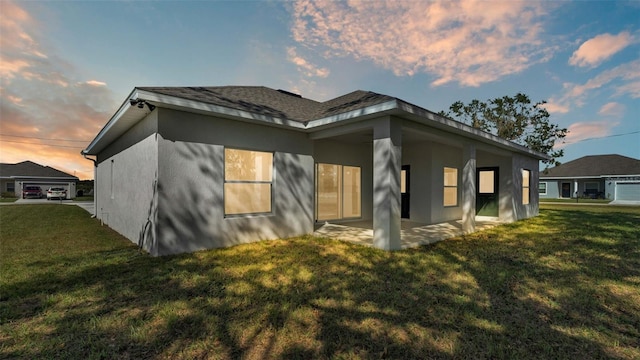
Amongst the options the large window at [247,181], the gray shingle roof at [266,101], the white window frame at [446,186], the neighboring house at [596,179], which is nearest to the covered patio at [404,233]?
the white window frame at [446,186]

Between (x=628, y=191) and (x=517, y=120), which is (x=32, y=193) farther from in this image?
(x=628, y=191)

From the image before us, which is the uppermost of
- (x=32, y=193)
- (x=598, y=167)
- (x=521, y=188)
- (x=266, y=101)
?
(x=266, y=101)

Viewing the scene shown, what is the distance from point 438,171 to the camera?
31.9ft

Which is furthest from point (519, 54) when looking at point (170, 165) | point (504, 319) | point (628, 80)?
point (170, 165)

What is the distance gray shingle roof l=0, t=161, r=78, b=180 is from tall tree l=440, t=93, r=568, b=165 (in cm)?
4749

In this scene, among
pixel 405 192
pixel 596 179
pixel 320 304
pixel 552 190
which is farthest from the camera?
pixel 552 190

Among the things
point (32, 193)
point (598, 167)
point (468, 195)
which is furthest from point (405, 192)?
point (32, 193)

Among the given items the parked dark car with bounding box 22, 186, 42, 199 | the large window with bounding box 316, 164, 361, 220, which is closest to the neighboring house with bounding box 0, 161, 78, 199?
the parked dark car with bounding box 22, 186, 42, 199

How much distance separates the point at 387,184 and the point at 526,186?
10.2 meters

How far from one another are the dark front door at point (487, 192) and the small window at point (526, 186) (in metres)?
1.69

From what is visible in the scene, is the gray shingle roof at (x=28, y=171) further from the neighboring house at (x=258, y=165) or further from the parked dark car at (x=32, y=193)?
the neighboring house at (x=258, y=165)

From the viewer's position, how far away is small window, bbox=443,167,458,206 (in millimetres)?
10255

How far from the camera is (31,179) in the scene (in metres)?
33.2

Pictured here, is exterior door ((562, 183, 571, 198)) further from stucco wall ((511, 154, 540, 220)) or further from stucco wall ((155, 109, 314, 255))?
stucco wall ((155, 109, 314, 255))
